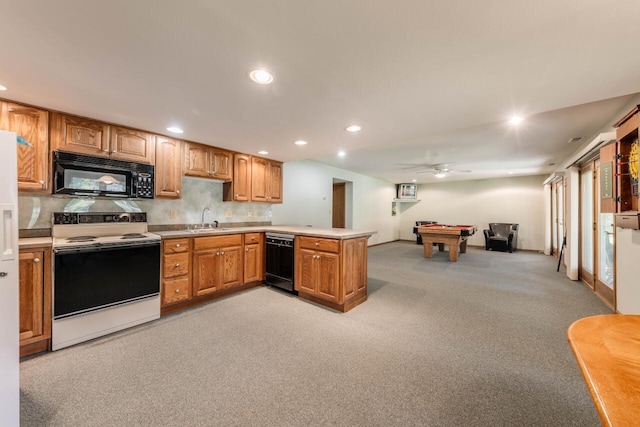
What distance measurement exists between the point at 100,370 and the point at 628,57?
13.8 ft

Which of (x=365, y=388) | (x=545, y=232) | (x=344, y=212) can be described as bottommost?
(x=365, y=388)

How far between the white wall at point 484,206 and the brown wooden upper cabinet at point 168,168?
867 cm

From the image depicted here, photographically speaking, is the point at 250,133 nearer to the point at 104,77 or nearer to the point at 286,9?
the point at 104,77

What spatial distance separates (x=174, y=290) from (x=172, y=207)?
1.17m

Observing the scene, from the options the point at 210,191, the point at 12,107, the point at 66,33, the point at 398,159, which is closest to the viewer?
the point at 66,33

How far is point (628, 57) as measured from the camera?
151 cm

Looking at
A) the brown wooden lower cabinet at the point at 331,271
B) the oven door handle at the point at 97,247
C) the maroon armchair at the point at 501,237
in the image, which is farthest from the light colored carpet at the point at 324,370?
the maroon armchair at the point at 501,237

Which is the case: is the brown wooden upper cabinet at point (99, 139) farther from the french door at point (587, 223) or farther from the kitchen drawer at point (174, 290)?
the french door at point (587, 223)

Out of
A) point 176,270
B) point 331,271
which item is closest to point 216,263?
point 176,270

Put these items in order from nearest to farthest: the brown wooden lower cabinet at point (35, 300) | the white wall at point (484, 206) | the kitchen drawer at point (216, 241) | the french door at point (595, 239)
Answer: the brown wooden lower cabinet at point (35, 300) < the kitchen drawer at point (216, 241) < the french door at point (595, 239) < the white wall at point (484, 206)

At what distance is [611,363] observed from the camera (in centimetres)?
71

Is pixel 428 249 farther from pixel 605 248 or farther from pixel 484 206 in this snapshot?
pixel 484 206

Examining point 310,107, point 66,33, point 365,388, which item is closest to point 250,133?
point 310,107

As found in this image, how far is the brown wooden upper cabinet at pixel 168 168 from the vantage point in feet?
10.0
